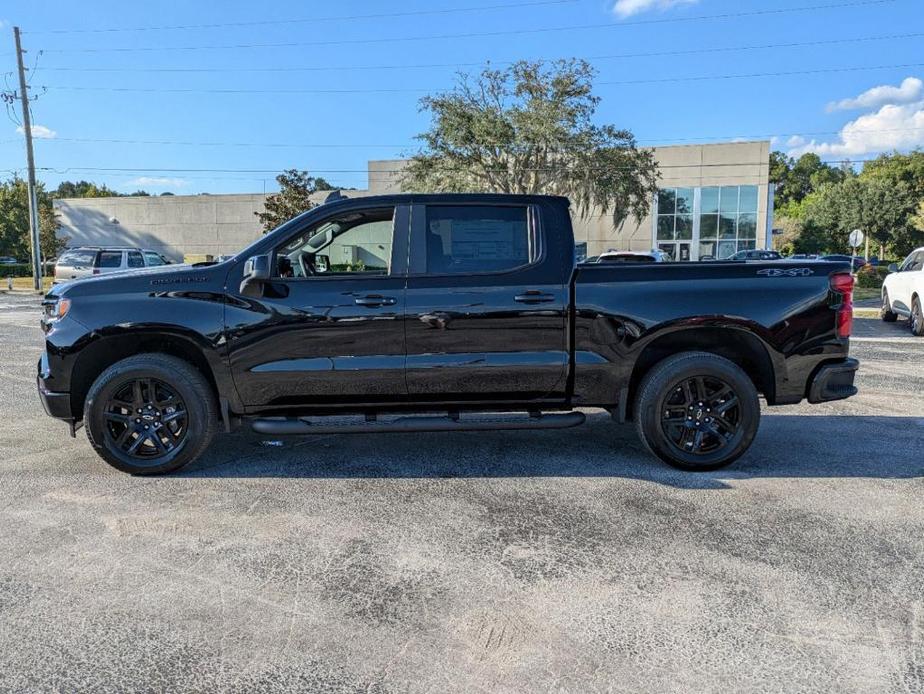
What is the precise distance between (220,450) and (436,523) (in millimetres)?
2393

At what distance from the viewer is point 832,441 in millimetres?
5789

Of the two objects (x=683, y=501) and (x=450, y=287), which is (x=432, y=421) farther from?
(x=683, y=501)

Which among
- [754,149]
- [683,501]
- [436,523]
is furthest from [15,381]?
[754,149]

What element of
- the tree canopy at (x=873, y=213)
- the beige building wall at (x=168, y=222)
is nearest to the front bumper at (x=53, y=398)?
the beige building wall at (x=168, y=222)

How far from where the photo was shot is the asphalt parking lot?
2.63m

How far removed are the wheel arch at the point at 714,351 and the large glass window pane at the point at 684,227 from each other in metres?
42.8

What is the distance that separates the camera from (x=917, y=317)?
13734 millimetres

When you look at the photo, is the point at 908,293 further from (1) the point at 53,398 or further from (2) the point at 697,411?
(1) the point at 53,398

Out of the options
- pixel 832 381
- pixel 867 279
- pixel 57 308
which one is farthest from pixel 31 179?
pixel 867 279

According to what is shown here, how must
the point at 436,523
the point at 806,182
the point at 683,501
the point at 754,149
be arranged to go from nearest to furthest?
1. the point at 436,523
2. the point at 683,501
3. the point at 754,149
4. the point at 806,182

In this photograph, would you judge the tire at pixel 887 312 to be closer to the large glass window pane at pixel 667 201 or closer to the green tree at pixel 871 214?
the large glass window pane at pixel 667 201

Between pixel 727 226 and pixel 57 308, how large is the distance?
1798 inches

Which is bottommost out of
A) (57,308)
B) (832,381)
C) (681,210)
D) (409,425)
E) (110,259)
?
(409,425)

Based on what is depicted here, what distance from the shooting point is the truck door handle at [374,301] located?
468cm
